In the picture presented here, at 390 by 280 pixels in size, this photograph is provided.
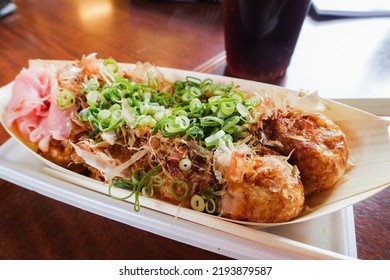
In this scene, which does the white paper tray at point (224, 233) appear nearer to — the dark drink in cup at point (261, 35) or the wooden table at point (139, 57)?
the wooden table at point (139, 57)

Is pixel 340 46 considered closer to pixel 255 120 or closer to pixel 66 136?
pixel 255 120

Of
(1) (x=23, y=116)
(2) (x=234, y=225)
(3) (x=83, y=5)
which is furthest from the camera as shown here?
(3) (x=83, y=5)

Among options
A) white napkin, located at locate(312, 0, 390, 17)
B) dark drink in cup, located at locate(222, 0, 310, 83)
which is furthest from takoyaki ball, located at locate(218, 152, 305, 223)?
white napkin, located at locate(312, 0, 390, 17)

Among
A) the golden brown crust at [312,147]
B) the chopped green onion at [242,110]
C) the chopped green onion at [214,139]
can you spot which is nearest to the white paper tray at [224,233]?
the golden brown crust at [312,147]

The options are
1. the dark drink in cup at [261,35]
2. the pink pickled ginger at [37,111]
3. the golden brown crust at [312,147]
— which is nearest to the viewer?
the golden brown crust at [312,147]

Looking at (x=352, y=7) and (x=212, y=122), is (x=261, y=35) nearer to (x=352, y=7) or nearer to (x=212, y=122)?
(x=212, y=122)

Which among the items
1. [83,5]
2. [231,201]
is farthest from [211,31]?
[231,201]

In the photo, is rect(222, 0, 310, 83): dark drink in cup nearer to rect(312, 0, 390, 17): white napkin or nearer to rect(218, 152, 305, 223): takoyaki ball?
rect(218, 152, 305, 223): takoyaki ball

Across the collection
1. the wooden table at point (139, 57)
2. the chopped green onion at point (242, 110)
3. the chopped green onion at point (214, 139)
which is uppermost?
the chopped green onion at point (242, 110)
